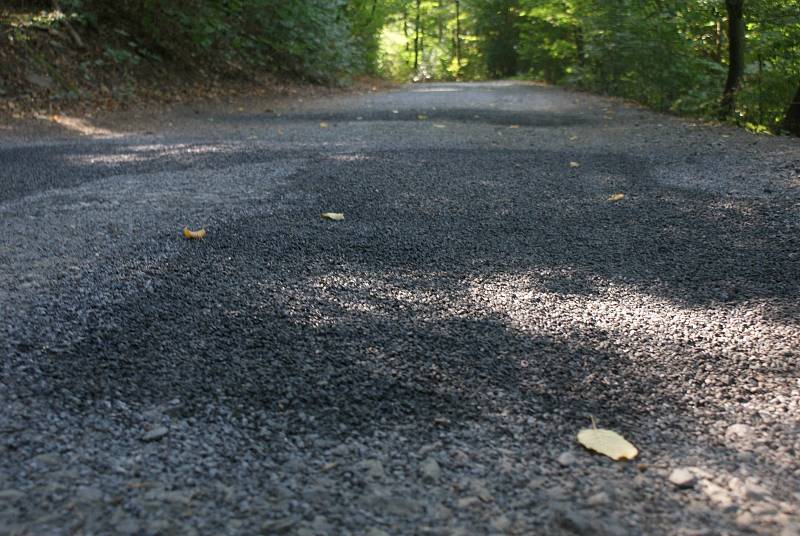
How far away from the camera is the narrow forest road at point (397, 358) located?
1622 millimetres

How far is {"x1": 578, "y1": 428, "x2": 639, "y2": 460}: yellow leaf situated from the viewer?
1799mm

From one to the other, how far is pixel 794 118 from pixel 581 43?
11006 mm

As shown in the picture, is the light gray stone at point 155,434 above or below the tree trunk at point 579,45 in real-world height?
below

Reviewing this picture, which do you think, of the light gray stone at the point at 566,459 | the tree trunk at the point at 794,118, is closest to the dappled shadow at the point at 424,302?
the light gray stone at the point at 566,459

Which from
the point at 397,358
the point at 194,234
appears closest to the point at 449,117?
the point at 194,234

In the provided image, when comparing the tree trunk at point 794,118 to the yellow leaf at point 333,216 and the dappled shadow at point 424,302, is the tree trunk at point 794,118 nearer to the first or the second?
the dappled shadow at point 424,302

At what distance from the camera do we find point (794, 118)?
8.90 metres

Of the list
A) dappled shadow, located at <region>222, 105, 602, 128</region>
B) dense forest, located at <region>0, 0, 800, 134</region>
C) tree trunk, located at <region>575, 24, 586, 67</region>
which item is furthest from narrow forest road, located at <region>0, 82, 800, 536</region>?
tree trunk, located at <region>575, 24, 586, 67</region>

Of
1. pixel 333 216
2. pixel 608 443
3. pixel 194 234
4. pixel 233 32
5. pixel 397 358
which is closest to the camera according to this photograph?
pixel 608 443

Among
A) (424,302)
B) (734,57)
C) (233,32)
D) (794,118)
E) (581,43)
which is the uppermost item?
(581,43)

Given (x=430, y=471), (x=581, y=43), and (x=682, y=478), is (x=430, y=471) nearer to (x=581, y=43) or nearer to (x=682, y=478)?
(x=682, y=478)

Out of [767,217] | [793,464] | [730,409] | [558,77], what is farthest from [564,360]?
[558,77]

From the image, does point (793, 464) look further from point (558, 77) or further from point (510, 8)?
point (510, 8)

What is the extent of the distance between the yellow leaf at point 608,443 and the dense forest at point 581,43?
8.35 metres
